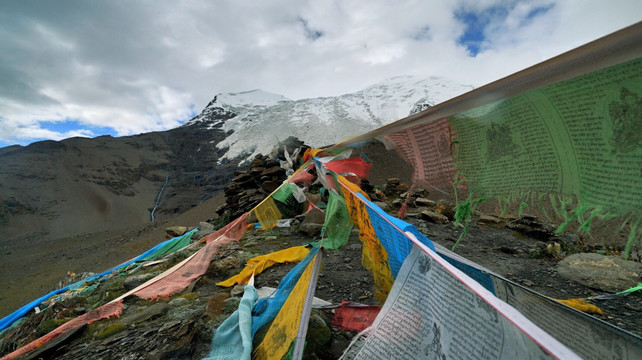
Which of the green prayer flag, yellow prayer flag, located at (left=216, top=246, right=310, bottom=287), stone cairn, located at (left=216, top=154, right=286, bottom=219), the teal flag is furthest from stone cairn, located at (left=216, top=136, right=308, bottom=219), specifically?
the teal flag

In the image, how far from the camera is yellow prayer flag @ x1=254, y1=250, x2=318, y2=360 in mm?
1505

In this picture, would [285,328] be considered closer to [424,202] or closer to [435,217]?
[435,217]

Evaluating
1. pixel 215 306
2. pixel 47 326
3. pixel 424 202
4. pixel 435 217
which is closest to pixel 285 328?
pixel 215 306

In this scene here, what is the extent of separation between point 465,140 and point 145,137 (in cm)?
4739

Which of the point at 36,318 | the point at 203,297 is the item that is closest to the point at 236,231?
the point at 203,297

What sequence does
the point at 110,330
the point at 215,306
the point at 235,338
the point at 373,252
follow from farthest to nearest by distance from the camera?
the point at 215,306 → the point at 110,330 → the point at 235,338 → the point at 373,252

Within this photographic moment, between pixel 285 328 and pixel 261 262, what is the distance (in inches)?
98.7

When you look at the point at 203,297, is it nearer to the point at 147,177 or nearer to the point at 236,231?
the point at 236,231

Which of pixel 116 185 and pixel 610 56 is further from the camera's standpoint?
pixel 116 185

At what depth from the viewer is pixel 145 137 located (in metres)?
39.4

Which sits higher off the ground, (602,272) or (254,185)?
(254,185)

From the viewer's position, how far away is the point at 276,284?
346 centimetres

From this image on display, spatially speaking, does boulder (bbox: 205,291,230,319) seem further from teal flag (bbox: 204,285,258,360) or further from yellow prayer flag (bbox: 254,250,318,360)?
yellow prayer flag (bbox: 254,250,318,360)

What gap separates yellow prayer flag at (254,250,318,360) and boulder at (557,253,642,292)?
3.94m
